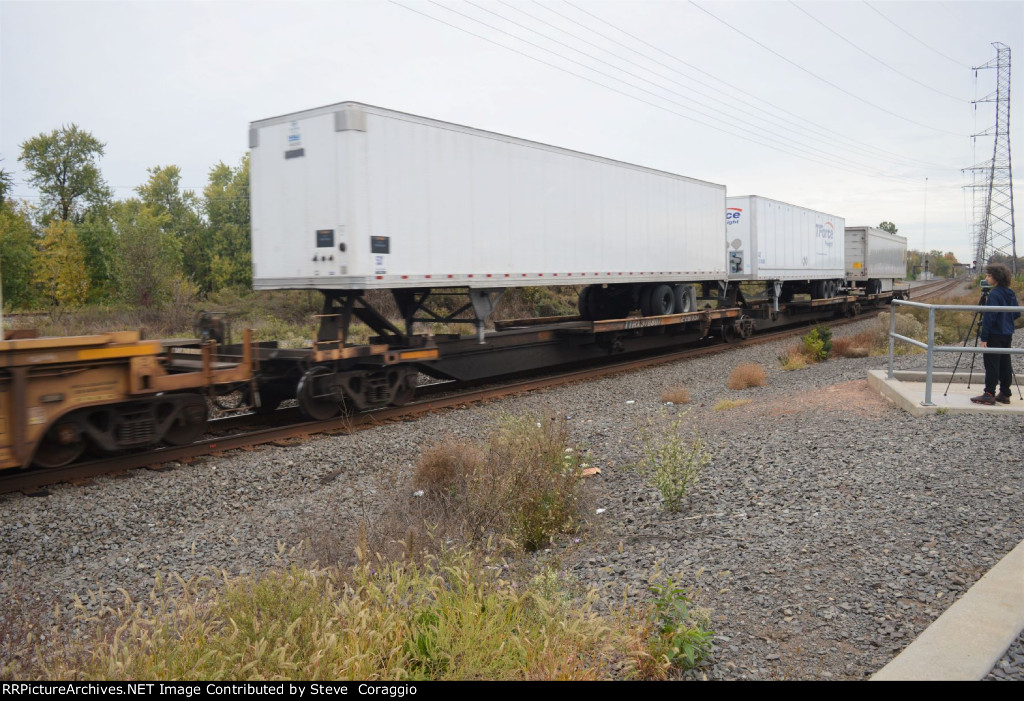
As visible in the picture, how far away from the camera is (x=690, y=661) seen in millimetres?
3303

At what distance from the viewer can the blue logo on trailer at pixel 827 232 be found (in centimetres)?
2829

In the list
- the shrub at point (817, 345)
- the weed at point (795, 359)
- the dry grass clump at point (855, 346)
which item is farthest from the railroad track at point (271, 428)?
the dry grass clump at point (855, 346)

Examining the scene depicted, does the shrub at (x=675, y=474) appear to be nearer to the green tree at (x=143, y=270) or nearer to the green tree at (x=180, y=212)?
the green tree at (x=143, y=270)

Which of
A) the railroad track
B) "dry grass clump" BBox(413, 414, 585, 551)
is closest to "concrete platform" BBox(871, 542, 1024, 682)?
"dry grass clump" BBox(413, 414, 585, 551)

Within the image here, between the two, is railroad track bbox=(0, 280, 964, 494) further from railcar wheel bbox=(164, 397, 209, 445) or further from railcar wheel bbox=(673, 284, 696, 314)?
railcar wheel bbox=(673, 284, 696, 314)

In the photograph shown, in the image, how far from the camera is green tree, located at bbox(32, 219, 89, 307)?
3669cm

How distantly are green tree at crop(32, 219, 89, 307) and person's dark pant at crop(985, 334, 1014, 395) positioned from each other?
3823 centimetres

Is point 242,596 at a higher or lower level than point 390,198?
lower

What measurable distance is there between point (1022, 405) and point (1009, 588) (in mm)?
5321

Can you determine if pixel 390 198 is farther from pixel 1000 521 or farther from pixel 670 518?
pixel 1000 521

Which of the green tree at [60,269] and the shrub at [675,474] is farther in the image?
the green tree at [60,269]

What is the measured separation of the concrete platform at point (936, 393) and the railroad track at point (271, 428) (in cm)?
593

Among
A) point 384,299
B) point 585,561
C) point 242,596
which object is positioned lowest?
point 585,561
